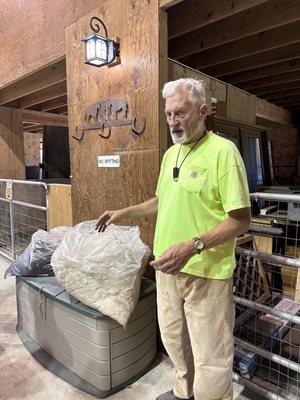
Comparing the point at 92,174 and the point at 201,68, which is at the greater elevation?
the point at 201,68

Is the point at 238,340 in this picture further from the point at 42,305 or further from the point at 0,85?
the point at 0,85

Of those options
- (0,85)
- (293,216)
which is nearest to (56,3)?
(0,85)

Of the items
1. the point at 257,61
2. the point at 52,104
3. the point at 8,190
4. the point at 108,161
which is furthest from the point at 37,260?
the point at 52,104

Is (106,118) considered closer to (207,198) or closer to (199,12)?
(199,12)

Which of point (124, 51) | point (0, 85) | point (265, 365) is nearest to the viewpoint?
point (265, 365)

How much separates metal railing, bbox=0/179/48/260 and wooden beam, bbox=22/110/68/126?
238cm

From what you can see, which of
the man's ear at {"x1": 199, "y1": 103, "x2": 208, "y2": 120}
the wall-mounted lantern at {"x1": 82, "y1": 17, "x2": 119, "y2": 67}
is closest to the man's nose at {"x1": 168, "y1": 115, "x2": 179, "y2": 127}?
the man's ear at {"x1": 199, "y1": 103, "x2": 208, "y2": 120}

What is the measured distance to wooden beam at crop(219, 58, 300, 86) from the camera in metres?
3.91

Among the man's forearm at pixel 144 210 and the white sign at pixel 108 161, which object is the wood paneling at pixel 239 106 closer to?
the white sign at pixel 108 161

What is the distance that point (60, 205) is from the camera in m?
3.18

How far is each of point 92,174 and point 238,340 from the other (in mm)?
1659

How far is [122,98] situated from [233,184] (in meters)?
1.36

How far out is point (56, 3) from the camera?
2998mm

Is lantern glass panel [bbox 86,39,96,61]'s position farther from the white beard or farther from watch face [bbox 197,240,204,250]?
watch face [bbox 197,240,204,250]
